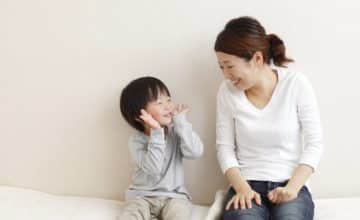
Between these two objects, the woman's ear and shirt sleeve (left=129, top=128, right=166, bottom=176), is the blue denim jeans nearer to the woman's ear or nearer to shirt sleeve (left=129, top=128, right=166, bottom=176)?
shirt sleeve (left=129, top=128, right=166, bottom=176)

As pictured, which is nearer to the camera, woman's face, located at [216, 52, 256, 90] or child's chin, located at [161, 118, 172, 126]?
woman's face, located at [216, 52, 256, 90]

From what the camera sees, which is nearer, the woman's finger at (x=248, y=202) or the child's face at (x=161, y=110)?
the woman's finger at (x=248, y=202)

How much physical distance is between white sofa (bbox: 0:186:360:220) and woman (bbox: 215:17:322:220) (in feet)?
0.25

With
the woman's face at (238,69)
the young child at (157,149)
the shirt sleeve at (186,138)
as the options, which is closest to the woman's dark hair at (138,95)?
the young child at (157,149)

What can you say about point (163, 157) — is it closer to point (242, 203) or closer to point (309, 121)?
point (242, 203)

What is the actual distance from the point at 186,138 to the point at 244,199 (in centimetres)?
26

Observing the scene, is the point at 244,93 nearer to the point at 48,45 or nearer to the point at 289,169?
the point at 289,169

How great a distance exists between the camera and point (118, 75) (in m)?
1.76

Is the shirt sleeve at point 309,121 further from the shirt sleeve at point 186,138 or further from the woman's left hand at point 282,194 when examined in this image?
the shirt sleeve at point 186,138

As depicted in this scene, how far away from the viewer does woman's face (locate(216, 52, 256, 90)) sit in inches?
59.8

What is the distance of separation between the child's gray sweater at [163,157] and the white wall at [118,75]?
0.34 ft

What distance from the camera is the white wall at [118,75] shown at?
5.41 feet

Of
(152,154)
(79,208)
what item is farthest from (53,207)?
(152,154)

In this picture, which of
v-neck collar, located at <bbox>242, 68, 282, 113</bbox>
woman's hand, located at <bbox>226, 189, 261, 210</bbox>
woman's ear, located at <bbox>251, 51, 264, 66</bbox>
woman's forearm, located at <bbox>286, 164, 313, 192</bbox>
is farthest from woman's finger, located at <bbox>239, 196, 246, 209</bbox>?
woman's ear, located at <bbox>251, 51, 264, 66</bbox>
